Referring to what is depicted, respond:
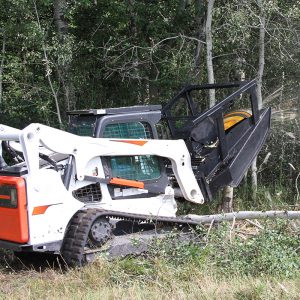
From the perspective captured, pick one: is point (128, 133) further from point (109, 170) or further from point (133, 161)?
point (109, 170)

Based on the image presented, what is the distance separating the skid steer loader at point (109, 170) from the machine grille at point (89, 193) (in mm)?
12

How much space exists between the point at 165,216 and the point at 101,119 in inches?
57.0

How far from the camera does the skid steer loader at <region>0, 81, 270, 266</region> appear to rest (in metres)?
6.11

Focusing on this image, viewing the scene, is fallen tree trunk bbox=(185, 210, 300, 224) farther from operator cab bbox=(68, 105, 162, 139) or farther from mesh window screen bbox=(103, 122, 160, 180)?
operator cab bbox=(68, 105, 162, 139)

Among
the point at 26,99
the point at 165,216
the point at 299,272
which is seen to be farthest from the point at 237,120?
the point at 26,99

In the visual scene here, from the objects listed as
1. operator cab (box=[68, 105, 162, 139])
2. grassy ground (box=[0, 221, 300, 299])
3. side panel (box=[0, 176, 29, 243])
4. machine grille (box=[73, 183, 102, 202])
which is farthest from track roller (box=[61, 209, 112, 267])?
operator cab (box=[68, 105, 162, 139])

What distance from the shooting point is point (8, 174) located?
633cm

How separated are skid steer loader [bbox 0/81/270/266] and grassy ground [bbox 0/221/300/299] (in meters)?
0.41

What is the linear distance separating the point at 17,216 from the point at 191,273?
6.24 ft

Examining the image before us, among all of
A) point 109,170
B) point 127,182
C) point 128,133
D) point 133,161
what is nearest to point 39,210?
point 109,170

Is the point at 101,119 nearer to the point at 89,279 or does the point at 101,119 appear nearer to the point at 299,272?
the point at 89,279

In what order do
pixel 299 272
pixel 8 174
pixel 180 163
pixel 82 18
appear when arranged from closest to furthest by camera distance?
pixel 299 272 < pixel 8 174 < pixel 180 163 < pixel 82 18

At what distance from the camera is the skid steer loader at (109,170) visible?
6105 millimetres

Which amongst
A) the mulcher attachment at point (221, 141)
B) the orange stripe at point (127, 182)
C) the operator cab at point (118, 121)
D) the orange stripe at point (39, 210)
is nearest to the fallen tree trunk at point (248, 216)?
the mulcher attachment at point (221, 141)
